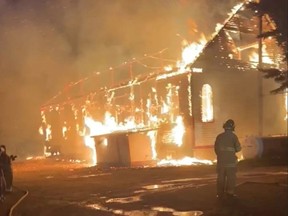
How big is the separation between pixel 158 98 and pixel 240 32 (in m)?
5.97

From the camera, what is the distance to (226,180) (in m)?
8.66

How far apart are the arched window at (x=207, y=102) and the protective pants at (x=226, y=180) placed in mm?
13315

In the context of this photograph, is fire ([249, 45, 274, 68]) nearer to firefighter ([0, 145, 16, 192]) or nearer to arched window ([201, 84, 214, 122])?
arched window ([201, 84, 214, 122])

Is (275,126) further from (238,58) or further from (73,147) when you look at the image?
(73,147)

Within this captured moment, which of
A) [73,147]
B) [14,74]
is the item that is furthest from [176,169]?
[14,74]

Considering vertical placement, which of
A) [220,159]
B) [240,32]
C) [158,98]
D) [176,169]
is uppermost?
[240,32]

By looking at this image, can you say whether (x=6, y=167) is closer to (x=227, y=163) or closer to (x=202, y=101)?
(x=227, y=163)

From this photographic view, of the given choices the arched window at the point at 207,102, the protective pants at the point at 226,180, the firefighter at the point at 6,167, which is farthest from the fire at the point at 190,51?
the protective pants at the point at 226,180

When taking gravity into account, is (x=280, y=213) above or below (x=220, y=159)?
below

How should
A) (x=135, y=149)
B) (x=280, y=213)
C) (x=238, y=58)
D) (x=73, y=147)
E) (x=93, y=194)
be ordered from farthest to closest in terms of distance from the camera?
(x=73, y=147) < (x=238, y=58) < (x=135, y=149) < (x=93, y=194) < (x=280, y=213)

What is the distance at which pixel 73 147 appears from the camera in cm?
3594

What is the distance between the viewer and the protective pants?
8.55 meters

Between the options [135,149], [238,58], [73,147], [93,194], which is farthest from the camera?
[73,147]

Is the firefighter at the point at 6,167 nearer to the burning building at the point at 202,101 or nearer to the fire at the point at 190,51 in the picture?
the burning building at the point at 202,101
